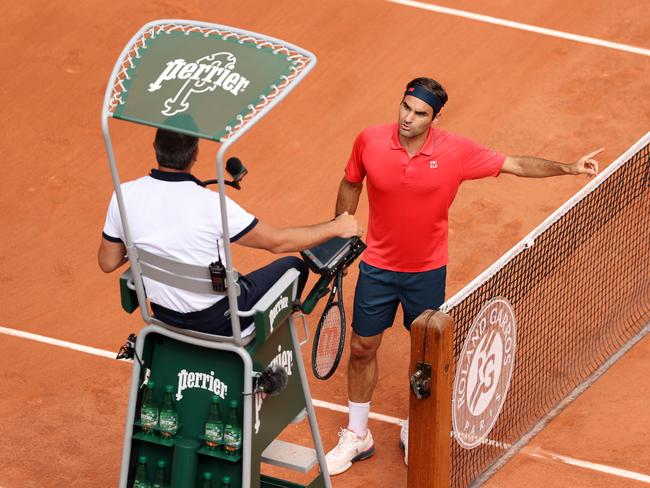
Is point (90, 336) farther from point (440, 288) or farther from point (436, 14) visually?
point (436, 14)

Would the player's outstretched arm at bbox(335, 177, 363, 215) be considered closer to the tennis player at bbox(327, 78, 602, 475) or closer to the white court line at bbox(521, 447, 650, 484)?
the tennis player at bbox(327, 78, 602, 475)

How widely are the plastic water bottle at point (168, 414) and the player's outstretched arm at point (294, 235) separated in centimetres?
96

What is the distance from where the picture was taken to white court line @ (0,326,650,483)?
9.55 meters

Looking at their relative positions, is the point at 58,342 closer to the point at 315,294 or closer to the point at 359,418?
the point at 359,418

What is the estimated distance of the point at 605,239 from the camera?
10938mm

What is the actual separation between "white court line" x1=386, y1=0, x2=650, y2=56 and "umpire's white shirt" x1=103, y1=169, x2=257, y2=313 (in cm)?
783

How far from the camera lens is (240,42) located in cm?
729

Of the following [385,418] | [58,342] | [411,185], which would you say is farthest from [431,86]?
[58,342]

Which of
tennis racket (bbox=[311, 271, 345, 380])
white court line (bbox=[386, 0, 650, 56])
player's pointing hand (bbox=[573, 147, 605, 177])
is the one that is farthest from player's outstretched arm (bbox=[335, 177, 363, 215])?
white court line (bbox=[386, 0, 650, 56])

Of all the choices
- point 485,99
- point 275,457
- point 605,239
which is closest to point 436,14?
point 485,99

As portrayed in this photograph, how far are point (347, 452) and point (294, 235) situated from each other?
261 centimetres

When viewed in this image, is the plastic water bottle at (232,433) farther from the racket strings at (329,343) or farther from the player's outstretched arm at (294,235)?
the racket strings at (329,343)

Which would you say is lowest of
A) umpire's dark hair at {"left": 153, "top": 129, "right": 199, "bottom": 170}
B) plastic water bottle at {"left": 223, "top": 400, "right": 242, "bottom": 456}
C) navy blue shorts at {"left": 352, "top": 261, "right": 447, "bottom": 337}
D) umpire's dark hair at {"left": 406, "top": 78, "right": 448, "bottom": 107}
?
plastic water bottle at {"left": 223, "top": 400, "right": 242, "bottom": 456}

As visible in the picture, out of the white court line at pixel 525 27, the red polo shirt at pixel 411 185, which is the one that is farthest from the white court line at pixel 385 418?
the white court line at pixel 525 27
